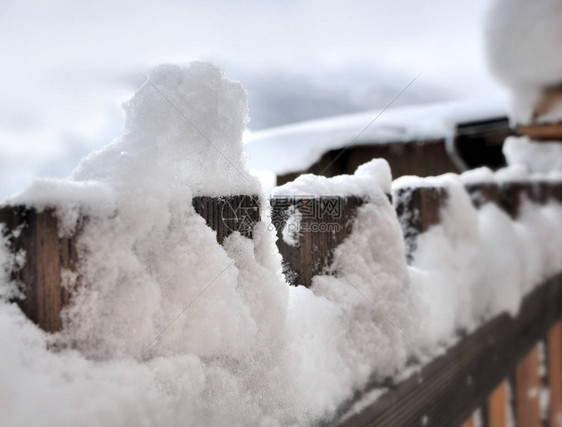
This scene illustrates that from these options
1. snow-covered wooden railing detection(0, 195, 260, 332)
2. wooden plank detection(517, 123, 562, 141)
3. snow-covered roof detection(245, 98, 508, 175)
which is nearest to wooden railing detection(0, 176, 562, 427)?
snow-covered wooden railing detection(0, 195, 260, 332)

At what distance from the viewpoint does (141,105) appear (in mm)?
662

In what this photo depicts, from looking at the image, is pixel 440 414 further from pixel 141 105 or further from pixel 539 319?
pixel 539 319

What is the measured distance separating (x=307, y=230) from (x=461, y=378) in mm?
908

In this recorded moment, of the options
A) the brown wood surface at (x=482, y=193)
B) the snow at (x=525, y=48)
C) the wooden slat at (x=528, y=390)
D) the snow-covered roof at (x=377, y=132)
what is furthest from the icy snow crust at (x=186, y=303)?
the snow-covered roof at (x=377, y=132)

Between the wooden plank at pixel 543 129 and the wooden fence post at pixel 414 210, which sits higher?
the wooden plank at pixel 543 129

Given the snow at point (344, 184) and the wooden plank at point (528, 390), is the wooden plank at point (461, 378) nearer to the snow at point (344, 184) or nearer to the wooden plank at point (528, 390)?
the wooden plank at point (528, 390)

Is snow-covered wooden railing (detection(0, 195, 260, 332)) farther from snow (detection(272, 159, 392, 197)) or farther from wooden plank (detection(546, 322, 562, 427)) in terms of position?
wooden plank (detection(546, 322, 562, 427))

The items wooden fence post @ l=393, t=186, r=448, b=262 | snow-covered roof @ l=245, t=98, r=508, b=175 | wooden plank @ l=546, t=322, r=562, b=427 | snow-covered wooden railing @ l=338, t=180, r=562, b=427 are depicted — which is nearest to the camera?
snow-covered wooden railing @ l=338, t=180, r=562, b=427

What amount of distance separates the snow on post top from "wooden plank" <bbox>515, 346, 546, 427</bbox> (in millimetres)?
2126

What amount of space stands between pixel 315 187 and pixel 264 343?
0.33 meters

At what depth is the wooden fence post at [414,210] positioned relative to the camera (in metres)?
1.34

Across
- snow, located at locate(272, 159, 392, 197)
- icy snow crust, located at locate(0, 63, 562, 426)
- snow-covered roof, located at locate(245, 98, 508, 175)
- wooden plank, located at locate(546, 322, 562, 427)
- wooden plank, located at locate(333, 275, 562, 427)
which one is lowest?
wooden plank, located at locate(546, 322, 562, 427)

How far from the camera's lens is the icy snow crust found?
1.68ft

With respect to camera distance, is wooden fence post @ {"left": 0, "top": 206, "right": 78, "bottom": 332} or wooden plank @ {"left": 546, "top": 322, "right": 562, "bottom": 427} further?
wooden plank @ {"left": 546, "top": 322, "right": 562, "bottom": 427}
